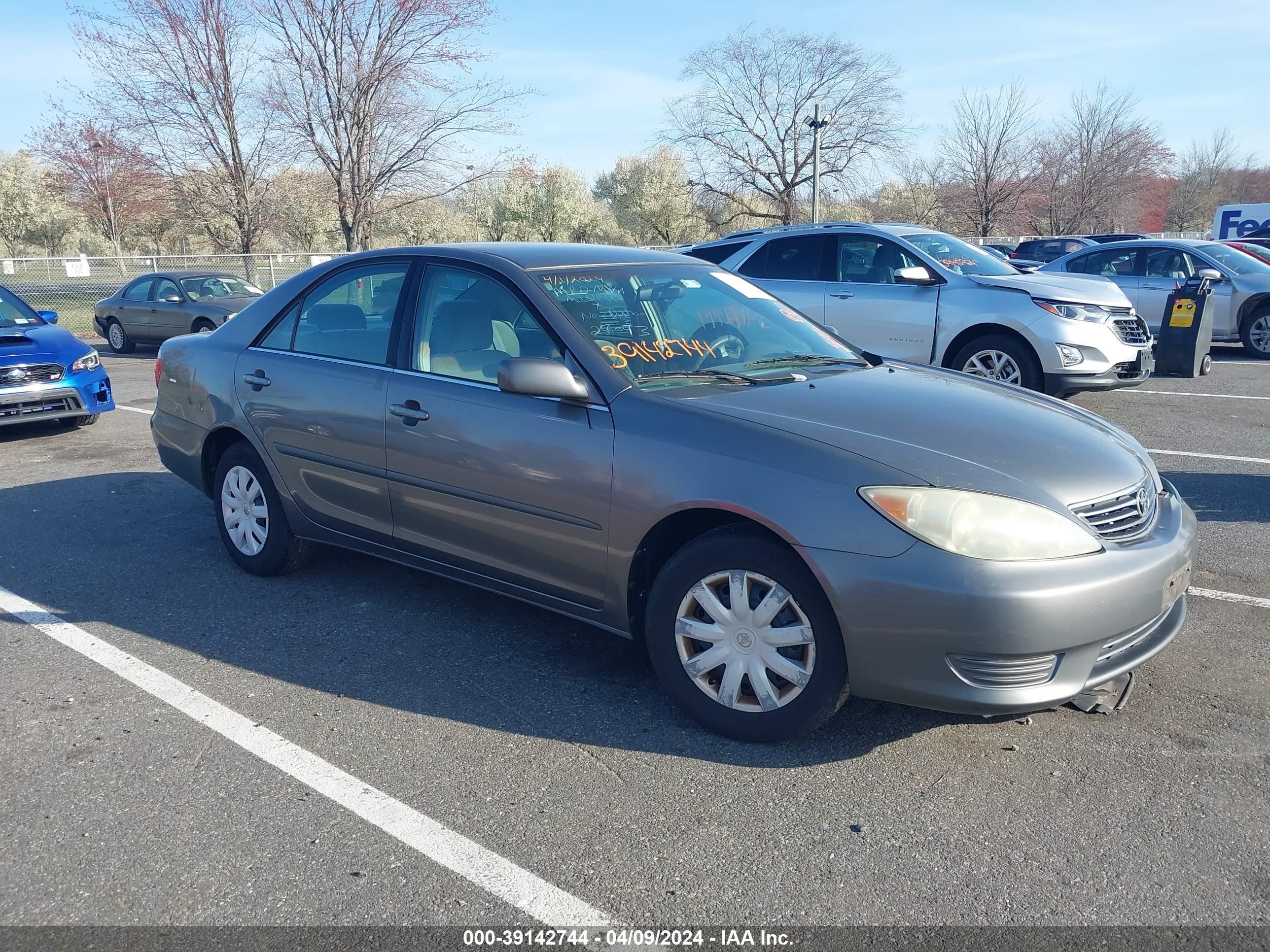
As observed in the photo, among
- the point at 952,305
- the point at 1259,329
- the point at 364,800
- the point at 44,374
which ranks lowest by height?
the point at 364,800

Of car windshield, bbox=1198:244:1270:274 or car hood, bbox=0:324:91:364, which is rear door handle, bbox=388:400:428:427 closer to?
car hood, bbox=0:324:91:364

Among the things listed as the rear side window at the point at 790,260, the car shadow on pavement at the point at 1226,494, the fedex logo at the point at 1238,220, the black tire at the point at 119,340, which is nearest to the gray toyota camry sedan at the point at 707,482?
the car shadow on pavement at the point at 1226,494

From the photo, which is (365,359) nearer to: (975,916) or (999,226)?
(975,916)

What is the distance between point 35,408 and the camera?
29.2 feet

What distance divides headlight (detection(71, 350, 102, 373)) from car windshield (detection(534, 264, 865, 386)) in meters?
6.94

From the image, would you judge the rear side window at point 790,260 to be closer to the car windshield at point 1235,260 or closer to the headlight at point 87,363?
the headlight at point 87,363

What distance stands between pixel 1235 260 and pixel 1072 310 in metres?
6.48

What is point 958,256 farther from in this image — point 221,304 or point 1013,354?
point 221,304

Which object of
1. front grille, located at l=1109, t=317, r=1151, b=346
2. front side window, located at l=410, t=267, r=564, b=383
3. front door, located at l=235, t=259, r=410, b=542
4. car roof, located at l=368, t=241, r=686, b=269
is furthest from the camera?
front grille, located at l=1109, t=317, r=1151, b=346

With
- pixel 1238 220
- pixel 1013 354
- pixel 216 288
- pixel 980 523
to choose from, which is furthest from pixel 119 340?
pixel 1238 220

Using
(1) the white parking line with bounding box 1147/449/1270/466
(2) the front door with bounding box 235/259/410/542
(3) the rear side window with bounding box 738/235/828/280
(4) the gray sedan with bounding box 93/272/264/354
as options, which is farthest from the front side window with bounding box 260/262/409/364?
(4) the gray sedan with bounding box 93/272/264/354

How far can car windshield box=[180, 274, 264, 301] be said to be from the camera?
1661 centimetres

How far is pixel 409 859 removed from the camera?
2.79 metres

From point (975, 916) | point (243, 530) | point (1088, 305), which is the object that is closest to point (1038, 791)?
point (975, 916)
